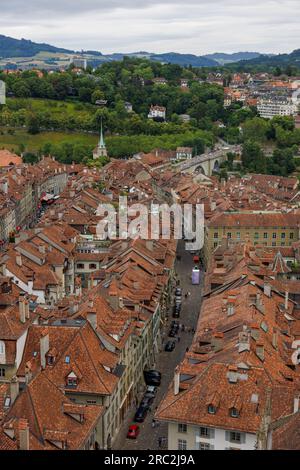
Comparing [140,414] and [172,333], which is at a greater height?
[140,414]

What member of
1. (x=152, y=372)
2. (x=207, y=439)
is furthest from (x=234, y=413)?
(x=152, y=372)

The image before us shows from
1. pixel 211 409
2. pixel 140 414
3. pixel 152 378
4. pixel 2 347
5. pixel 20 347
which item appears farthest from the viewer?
pixel 152 378

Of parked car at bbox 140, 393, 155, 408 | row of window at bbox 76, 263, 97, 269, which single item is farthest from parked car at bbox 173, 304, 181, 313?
parked car at bbox 140, 393, 155, 408

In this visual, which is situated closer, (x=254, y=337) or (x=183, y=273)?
(x=254, y=337)

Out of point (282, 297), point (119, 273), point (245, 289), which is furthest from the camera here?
point (119, 273)

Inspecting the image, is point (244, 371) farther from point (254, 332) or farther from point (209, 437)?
point (254, 332)

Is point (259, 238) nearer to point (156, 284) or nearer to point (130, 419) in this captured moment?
point (156, 284)

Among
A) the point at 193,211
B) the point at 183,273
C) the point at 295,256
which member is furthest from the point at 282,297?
the point at 193,211
